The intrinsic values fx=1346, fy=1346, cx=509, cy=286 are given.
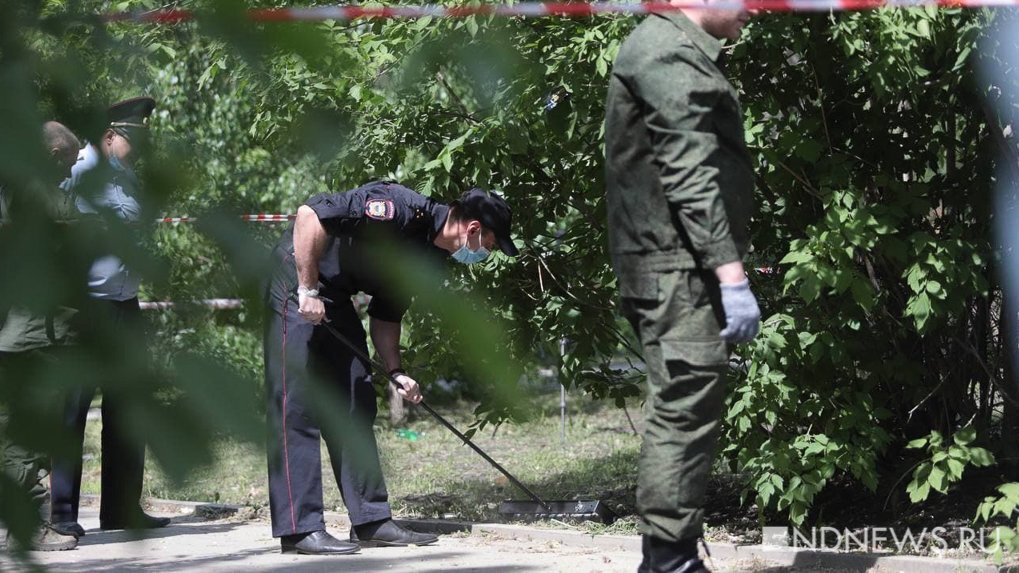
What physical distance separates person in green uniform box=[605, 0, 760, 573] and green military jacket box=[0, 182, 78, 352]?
223 cm

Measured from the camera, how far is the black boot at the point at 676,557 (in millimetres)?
3432

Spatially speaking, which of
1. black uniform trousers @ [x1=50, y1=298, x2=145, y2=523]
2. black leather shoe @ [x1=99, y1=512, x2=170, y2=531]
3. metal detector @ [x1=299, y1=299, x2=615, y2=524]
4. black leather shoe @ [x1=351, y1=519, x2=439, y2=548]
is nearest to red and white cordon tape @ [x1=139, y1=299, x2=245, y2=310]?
black uniform trousers @ [x1=50, y1=298, x2=145, y2=523]

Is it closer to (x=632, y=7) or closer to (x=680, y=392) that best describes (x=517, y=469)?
(x=632, y=7)

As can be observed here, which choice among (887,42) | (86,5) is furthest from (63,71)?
(887,42)

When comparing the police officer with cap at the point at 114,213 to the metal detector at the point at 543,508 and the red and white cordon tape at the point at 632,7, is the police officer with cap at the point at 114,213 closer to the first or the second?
the red and white cordon tape at the point at 632,7

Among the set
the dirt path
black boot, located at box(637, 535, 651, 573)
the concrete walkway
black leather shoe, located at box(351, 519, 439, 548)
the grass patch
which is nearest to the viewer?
black boot, located at box(637, 535, 651, 573)

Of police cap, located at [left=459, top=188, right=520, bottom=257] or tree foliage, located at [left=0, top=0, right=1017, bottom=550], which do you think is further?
police cap, located at [left=459, top=188, right=520, bottom=257]

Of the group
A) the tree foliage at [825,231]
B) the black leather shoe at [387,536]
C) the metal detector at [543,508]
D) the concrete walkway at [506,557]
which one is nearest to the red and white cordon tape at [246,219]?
the tree foliage at [825,231]

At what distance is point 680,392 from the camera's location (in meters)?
3.37

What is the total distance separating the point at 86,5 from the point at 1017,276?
4098mm

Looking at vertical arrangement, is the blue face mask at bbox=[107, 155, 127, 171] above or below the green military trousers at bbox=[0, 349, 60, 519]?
above

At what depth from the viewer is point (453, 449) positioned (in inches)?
324

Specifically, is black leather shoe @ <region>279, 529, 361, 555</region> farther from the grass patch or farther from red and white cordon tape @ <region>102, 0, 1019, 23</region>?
red and white cordon tape @ <region>102, 0, 1019, 23</region>

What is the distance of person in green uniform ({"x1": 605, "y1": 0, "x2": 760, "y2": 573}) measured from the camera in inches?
128
